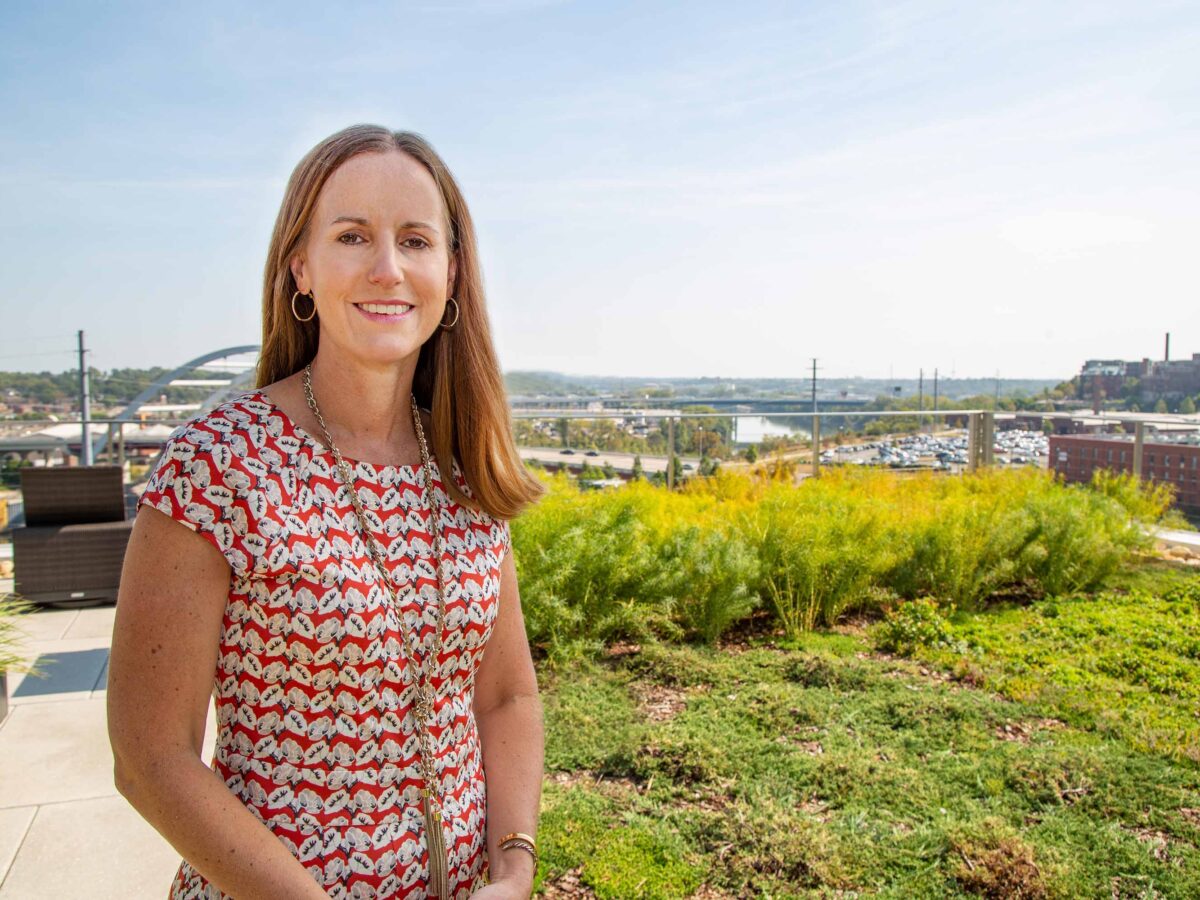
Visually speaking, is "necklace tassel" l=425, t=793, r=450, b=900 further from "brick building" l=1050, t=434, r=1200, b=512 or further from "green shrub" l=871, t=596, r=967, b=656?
"brick building" l=1050, t=434, r=1200, b=512

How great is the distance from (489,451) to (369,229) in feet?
1.20

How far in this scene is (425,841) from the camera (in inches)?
41.6

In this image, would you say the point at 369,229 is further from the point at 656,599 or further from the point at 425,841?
the point at 656,599

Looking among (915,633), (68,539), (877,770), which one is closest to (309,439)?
(877,770)

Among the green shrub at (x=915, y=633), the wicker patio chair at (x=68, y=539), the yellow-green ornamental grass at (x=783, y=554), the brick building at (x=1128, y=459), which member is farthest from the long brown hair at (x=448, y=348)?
the brick building at (x=1128, y=459)

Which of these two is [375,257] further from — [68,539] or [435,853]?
[68,539]

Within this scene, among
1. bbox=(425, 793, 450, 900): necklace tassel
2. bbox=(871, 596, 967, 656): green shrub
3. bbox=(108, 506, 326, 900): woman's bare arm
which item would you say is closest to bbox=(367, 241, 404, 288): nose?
bbox=(108, 506, 326, 900): woman's bare arm

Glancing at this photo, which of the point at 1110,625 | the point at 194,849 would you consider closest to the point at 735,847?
the point at 194,849

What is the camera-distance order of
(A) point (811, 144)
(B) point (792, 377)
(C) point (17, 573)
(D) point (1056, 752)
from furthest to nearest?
1. (B) point (792, 377)
2. (A) point (811, 144)
3. (C) point (17, 573)
4. (D) point (1056, 752)

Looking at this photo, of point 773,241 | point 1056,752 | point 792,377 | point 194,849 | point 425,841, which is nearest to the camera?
point 194,849

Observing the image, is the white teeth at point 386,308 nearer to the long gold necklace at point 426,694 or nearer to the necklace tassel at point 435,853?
the long gold necklace at point 426,694

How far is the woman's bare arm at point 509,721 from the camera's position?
1194 millimetres

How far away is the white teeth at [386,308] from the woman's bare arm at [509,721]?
1.34 feet

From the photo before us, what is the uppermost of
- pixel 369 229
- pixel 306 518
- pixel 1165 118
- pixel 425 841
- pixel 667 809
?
pixel 1165 118
